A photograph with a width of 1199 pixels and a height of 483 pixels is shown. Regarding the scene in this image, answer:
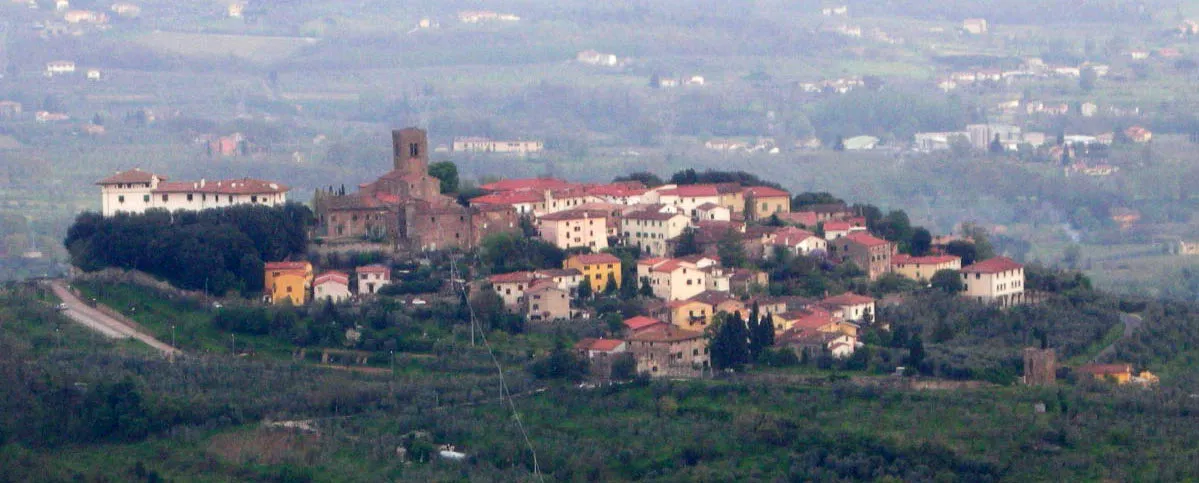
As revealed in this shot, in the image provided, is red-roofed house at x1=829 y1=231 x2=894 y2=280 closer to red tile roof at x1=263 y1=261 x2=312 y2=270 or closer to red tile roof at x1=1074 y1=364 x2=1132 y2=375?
red tile roof at x1=1074 y1=364 x2=1132 y2=375

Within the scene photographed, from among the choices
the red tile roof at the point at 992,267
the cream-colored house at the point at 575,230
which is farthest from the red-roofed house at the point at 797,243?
the cream-colored house at the point at 575,230

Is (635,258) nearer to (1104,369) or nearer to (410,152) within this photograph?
(410,152)

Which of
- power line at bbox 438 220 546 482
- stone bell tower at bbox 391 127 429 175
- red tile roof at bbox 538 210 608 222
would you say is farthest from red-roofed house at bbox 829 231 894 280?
stone bell tower at bbox 391 127 429 175

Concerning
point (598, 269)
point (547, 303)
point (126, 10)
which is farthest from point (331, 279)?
point (126, 10)

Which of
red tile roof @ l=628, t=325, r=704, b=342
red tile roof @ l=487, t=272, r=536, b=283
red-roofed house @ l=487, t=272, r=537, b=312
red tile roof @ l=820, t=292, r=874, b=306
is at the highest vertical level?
red tile roof @ l=487, t=272, r=536, b=283

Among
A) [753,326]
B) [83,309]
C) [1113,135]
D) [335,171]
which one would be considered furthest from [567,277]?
[1113,135]

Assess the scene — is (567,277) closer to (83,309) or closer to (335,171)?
(83,309)
